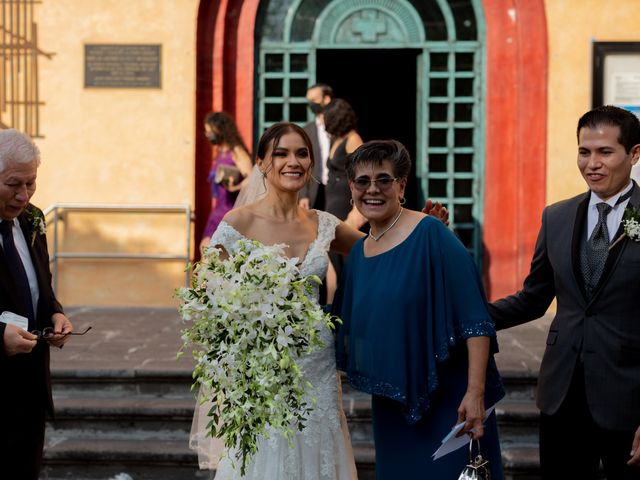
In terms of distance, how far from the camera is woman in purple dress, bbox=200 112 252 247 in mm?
8969

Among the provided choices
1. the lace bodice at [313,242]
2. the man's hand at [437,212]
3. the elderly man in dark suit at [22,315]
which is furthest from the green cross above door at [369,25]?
the elderly man in dark suit at [22,315]

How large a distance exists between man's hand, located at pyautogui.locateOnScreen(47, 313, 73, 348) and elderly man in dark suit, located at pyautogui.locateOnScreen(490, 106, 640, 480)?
1951 mm

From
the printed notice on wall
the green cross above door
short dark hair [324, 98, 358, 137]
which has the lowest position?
short dark hair [324, 98, 358, 137]

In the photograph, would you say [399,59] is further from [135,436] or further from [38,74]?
[135,436]

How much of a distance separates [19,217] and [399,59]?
11679 millimetres

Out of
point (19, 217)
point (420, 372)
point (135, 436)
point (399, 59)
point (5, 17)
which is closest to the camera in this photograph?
point (420, 372)

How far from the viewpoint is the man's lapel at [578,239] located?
3.81 metres

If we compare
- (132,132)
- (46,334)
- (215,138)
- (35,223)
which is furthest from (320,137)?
(46,334)

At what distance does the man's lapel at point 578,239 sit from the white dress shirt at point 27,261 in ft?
7.18

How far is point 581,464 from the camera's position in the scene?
380cm

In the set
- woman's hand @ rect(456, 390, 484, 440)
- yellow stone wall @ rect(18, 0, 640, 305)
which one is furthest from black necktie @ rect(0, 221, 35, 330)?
yellow stone wall @ rect(18, 0, 640, 305)

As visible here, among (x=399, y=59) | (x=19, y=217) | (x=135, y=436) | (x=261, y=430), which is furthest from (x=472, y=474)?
(x=399, y=59)

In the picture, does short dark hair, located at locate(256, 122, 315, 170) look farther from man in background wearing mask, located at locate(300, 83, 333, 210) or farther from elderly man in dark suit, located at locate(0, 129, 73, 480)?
man in background wearing mask, located at locate(300, 83, 333, 210)

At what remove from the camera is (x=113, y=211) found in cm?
1050
